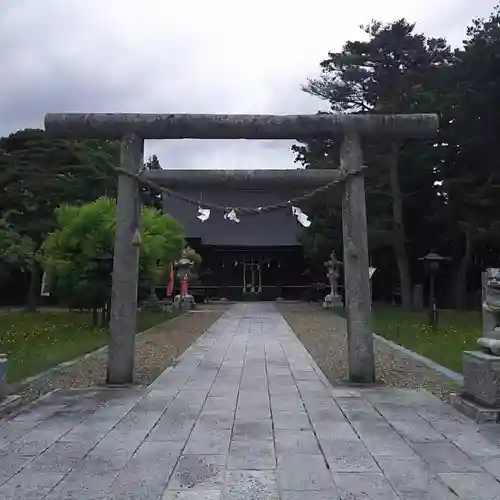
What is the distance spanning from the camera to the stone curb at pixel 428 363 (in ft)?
32.1

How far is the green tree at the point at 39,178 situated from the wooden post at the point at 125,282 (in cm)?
1795

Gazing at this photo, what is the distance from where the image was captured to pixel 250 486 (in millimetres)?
4594

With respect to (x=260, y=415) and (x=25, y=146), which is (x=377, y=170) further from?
(x=260, y=415)

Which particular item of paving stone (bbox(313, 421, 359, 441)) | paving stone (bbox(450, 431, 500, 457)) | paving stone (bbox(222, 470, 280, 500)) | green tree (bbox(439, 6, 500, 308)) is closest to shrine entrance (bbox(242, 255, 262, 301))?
green tree (bbox(439, 6, 500, 308))

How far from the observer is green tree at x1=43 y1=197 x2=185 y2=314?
64.8ft

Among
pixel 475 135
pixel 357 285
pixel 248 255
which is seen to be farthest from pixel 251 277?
pixel 357 285

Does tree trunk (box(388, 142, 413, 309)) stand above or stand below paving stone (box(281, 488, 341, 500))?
above

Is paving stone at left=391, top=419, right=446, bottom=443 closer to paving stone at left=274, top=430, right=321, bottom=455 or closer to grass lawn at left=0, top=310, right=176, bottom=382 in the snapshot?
paving stone at left=274, top=430, right=321, bottom=455

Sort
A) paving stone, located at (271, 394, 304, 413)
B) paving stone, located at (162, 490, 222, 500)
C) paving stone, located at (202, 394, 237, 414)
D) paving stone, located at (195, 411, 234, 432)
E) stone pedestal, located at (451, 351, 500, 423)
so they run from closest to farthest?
paving stone, located at (162, 490, 222, 500)
paving stone, located at (195, 411, 234, 432)
stone pedestal, located at (451, 351, 500, 423)
paving stone, located at (202, 394, 237, 414)
paving stone, located at (271, 394, 304, 413)

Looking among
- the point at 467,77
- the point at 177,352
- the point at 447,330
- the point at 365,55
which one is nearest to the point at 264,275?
the point at 365,55

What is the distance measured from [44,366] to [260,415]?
527 cm

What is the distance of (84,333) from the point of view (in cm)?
1775

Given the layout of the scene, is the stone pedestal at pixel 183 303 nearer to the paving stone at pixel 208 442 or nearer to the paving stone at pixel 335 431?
the paving stone at pixel 335 431

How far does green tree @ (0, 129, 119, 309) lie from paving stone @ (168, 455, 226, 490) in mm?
22418
